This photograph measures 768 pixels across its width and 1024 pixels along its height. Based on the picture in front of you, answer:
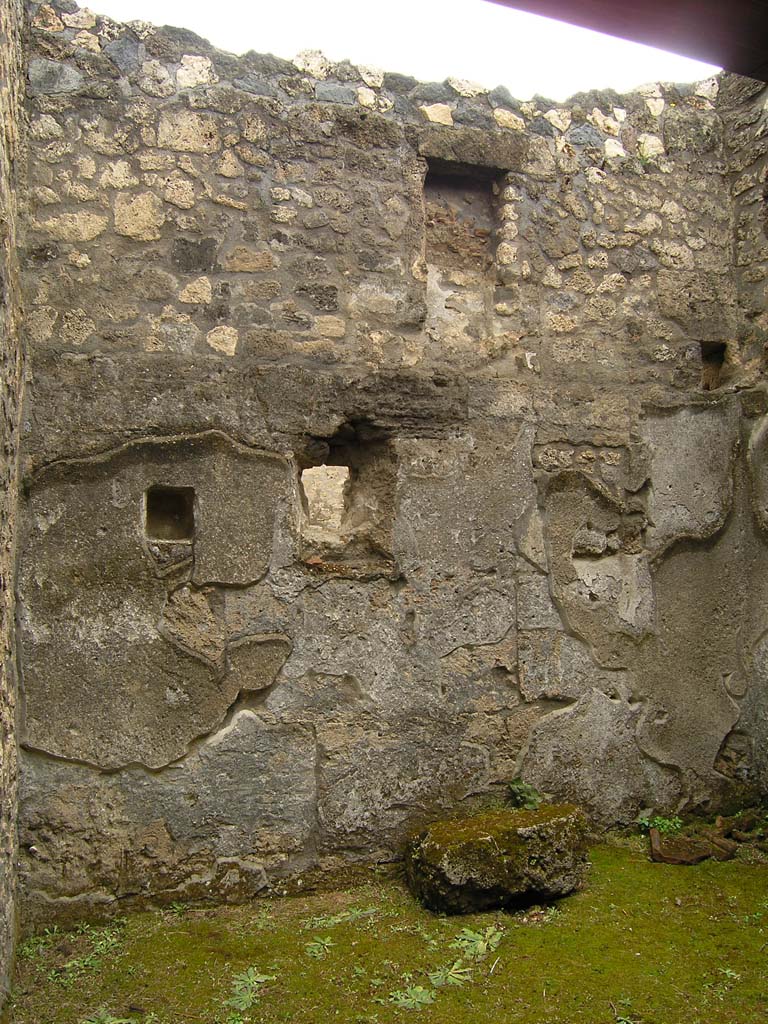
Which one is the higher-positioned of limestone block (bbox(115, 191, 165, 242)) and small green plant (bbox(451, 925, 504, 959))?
limestone block (bbox(115, 191, 165, 242))

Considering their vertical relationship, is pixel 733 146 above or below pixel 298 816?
above

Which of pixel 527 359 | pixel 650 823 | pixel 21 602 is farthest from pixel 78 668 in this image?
pixel 650 823

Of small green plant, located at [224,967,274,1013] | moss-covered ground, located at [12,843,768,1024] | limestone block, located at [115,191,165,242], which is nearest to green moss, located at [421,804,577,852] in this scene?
moss-covered ground, located at [12,843,768,1024]

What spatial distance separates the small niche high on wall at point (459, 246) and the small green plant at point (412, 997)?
2.45 m

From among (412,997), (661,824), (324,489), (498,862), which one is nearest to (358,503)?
(498,862)

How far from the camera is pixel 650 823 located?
381 cm

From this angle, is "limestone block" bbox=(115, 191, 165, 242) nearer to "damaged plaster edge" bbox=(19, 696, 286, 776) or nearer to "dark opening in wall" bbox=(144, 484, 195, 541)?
"dark opening in wall" bbox=(144, 484, 195, 541)

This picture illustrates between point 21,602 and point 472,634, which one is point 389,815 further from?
point 21,602

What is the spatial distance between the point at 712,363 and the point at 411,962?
2935mm

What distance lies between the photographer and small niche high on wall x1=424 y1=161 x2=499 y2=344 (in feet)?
12.5

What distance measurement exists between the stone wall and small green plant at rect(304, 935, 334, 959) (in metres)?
0.93

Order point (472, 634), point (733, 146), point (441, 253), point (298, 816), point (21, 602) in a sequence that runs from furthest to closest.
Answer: point (733, 146) < point (441, 253) < point (472, 634) < point (298, 816) < point (21, 602)

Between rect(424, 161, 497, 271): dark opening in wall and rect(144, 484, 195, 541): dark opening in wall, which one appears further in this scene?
rect(424, 161, 497, 271): dark opening in wall

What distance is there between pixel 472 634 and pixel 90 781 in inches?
61.0
